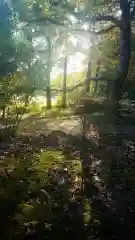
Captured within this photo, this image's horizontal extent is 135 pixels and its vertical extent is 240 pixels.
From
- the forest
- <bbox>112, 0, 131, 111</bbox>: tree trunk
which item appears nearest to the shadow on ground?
the forest

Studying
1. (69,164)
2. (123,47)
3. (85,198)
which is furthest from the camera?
(123,47)

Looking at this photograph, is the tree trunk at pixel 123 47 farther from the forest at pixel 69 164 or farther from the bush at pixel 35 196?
the bush at pixel 35 196

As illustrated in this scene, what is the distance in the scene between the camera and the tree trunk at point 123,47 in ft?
66.8

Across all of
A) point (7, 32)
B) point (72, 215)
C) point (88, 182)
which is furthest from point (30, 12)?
point (72, 215)

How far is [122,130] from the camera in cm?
1672

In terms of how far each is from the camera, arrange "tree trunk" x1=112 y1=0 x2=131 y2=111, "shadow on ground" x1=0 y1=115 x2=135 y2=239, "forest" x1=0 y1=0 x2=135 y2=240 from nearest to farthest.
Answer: "shadow on ground" x1=0 y1=115 x2=135 y2=239
"forest" x1=0 y1=0 x2=135 y2=240
"tree trunk" x1=112 y1=0 x2=131 y2=111

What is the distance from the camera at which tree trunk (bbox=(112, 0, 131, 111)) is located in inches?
802

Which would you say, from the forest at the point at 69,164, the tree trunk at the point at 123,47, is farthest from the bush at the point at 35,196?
the tree trunk at the point at 123,47

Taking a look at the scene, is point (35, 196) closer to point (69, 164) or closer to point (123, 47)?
point (69, 164)

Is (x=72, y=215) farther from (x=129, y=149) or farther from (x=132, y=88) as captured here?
(x=132, y=88)

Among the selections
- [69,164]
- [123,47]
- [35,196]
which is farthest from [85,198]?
[123,47]

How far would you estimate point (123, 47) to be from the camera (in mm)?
20828

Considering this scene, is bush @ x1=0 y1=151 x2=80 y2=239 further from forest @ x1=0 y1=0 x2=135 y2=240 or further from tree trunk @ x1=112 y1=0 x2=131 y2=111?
tree trunk @ x1=112 y1=0 x2=131 y2=111

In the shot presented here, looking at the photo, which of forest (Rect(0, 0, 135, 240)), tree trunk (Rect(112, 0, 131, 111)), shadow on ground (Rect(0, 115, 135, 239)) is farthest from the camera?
tree trunk (Rect(112, 0, 131, 111))
